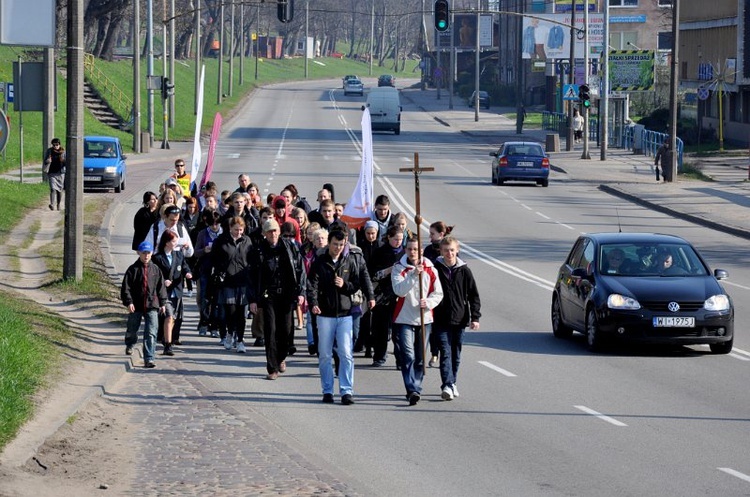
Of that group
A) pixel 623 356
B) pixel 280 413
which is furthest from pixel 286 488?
pixel 623 356

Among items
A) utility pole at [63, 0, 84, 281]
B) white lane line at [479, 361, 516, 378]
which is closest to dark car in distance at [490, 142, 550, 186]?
utility pole at [63, 0, 84, 281]

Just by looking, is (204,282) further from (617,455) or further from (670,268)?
(617,455)

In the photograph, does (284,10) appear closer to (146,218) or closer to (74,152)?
(74,152)

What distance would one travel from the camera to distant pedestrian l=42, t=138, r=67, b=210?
33812 mm

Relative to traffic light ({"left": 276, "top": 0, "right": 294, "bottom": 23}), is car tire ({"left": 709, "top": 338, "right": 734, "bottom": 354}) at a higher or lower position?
lower

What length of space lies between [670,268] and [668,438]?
19.3ft

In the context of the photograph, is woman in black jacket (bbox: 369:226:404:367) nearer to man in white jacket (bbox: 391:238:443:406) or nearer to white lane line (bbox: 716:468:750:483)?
man in white jacket (bbox: 391:238:443:406)

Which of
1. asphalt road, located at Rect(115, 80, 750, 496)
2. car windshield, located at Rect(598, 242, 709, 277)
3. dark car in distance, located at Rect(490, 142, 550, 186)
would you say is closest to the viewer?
asphalt road, located at Rect(115, 80, 750, 496)

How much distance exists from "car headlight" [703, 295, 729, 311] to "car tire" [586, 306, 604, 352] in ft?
4.16

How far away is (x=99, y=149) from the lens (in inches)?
1687

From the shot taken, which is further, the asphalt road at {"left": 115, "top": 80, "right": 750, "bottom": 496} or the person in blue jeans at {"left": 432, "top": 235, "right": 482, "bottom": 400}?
the person in blue jeans at {"left": 432, "top": 235, "right": 482, "bottom": 400}

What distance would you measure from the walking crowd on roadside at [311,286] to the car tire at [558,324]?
247 centimetres

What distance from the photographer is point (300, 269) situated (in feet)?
48.6

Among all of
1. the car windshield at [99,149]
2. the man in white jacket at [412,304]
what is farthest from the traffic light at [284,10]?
the man in white jacket at [412,304]
